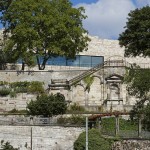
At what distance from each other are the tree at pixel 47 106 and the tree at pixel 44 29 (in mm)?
10351

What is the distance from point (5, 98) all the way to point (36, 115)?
7.13 m

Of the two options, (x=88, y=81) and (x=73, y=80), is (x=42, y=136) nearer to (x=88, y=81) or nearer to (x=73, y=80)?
(x=73, y=80)

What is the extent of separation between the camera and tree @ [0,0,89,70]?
6519cm

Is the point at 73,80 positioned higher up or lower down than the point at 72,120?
higher up

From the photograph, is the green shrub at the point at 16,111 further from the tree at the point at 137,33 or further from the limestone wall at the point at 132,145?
the tree at the point at 137,33

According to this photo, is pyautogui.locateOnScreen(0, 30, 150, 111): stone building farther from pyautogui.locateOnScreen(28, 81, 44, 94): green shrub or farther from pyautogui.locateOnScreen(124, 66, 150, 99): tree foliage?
pyautogui.locateOnScreen(124, 66, 150, 99): tree foliage

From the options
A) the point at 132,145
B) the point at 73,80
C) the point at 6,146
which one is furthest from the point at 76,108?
the point at 132,145

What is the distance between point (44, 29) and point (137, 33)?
10117mm

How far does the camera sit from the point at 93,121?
168 feet

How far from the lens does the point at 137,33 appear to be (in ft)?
223

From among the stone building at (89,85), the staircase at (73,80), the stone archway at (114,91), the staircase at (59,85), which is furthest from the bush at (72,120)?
the stone archway at (114,91)

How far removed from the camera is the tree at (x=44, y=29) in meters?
65.2

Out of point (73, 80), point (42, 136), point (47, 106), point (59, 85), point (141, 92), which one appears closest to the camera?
point (141, 92)

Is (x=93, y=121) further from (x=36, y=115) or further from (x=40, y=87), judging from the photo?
(x=40, y=87)
